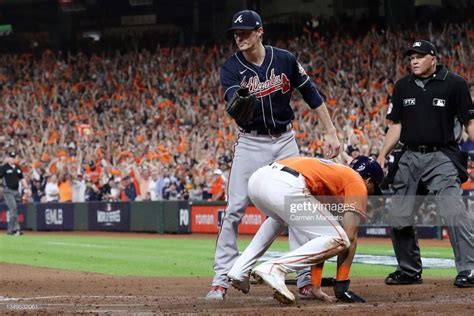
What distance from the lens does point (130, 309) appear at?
22.6ft

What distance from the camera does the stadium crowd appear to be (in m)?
23.2

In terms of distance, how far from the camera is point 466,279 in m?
8.21

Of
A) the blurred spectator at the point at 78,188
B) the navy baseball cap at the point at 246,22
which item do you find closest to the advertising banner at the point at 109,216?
the blurred spectator at the point at 78,188

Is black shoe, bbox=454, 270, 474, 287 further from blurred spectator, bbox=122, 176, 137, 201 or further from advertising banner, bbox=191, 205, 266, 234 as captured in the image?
blurred spectator, bbox=122, 176, 137, 201

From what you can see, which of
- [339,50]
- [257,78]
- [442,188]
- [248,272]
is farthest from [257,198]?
[339,50]

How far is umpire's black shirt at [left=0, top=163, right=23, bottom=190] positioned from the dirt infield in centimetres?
1161

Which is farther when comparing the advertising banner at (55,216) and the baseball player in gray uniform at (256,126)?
the advertising banner at (55,216)

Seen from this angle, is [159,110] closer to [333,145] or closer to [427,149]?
[427,149]

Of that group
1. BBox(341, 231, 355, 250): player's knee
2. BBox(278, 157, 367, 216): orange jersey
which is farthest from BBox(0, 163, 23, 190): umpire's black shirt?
BBox(341, 231, 355, 250): player's knee

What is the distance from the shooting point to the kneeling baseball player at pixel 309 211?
6922 millimetres

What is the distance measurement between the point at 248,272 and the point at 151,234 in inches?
626

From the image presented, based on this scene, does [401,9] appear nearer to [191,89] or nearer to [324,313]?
[191,89]

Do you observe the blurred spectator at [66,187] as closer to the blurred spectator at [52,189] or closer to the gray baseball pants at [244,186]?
the blurred spectator at [52,189]

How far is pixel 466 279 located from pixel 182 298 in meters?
2.40
